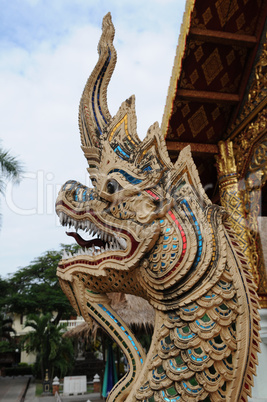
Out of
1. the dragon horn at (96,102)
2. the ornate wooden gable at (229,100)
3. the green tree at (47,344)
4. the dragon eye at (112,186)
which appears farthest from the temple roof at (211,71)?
the green tree at (47,344)

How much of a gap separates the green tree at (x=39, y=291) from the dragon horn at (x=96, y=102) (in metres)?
16.4

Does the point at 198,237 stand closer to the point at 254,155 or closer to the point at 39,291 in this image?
the point at 254,155

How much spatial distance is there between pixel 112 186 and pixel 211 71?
121 inches

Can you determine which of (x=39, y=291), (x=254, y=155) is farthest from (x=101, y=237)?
(x=39, y=291)

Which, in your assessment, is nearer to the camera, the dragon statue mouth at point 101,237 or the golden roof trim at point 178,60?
the dragon statue mouth at point 101,237

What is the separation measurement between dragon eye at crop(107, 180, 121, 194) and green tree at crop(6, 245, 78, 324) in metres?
16.6

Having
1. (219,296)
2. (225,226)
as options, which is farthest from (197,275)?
(225,226)

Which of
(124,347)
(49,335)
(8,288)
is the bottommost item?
(49,335)

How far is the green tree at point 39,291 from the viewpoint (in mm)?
20141

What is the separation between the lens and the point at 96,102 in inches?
78.8

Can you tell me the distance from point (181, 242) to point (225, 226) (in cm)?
27

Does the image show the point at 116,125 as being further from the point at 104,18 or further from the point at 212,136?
the point at 212,136

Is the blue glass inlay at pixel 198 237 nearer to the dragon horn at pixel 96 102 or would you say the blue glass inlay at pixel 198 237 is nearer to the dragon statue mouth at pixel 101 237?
the dragon statue mouth at pixel 101 237

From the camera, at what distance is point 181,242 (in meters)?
1.54
